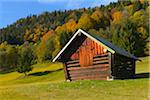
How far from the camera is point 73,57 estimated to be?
3597cm

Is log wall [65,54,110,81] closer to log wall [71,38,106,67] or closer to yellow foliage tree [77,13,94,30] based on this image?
log wall [71,38,106,67]

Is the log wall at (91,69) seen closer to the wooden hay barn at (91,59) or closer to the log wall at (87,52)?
the wooden hay barn at (91,59)

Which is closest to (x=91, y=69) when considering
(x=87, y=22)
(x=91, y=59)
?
(x=91, y=59)

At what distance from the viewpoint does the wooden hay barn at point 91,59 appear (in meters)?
33.2

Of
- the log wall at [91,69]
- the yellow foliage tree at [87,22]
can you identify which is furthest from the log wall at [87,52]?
the yellow foliage tree at [87,22]

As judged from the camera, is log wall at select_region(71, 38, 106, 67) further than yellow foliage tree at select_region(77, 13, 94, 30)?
No

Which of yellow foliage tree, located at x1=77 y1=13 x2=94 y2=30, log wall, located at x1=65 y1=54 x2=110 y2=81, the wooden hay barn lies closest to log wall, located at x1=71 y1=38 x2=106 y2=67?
the wooden hay barn

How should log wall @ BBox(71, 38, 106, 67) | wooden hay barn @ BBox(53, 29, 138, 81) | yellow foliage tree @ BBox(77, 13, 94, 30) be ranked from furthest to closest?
yellow foliage tree @ BBox(77, 13, 94, 30), log wall @ BBox(71, 38, 106, 67), wooden hay barn @ BBox(53, 29, 138, 81)

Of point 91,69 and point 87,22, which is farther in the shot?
point 87,22

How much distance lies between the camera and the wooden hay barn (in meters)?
33.2

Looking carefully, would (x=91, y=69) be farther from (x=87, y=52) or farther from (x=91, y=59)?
(x=87, y=52)

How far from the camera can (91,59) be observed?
114 feet

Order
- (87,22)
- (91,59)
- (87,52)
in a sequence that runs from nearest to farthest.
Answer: (91,59), (87,52), (87,22)

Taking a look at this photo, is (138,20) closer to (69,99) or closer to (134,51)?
(134,51)
